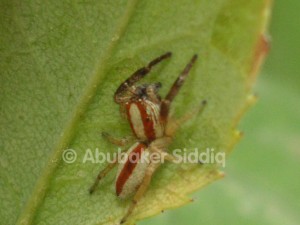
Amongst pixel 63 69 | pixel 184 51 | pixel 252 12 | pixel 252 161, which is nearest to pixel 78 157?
pixel 63 69

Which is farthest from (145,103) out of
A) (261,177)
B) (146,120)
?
(261,177)

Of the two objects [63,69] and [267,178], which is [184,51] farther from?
[267,178]

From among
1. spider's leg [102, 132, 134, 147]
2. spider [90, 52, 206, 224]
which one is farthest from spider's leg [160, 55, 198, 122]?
spider's leg [102, 132, 134, 147]

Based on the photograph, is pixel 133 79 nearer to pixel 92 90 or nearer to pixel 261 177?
pixel 92 90

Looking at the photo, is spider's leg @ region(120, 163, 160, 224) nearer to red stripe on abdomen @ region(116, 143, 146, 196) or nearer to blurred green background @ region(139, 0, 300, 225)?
red stripe on abdomen @ region(116, 143, 146, 196)

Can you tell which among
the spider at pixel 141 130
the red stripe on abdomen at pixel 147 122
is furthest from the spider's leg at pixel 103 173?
the red stripe on abdomen at pixel 147 122

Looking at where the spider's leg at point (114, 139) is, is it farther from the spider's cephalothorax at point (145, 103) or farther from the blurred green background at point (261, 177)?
the blurred green background at point (261, 177)

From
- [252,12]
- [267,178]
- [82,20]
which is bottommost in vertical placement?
[267,178]
